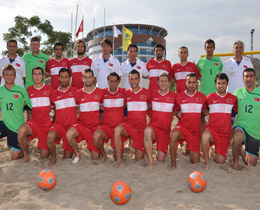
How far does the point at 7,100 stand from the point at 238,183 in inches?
176

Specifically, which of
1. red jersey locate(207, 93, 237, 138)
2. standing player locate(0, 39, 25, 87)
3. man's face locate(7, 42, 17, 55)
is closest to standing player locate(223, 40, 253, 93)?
red jersey locate(207, 93, 237, 138)

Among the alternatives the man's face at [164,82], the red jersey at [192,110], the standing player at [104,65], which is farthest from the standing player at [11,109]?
the red jersey at [192,110]

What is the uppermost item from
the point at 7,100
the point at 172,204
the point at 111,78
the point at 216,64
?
the point at 216,64

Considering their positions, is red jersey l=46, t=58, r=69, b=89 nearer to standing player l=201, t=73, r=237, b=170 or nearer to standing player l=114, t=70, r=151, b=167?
standing player l=114, t=70, r=151, b=167

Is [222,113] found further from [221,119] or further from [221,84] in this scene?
[221,84]

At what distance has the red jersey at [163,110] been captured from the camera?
4410mm

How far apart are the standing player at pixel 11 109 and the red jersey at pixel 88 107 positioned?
3.97 ft

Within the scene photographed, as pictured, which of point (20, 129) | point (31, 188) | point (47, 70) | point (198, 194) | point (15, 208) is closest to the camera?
point (15, 208)

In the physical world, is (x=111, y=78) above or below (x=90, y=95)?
above

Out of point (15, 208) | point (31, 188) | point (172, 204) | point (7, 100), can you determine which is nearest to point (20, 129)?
point (7, 100)

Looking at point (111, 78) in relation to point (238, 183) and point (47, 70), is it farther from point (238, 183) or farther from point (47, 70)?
point (238, 183)

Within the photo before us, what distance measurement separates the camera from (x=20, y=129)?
170 inches

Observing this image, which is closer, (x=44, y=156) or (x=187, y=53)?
(x=44, y=156)

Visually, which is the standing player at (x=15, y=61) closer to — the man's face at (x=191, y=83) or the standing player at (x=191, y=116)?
the standing player at (x=191, y=116)
